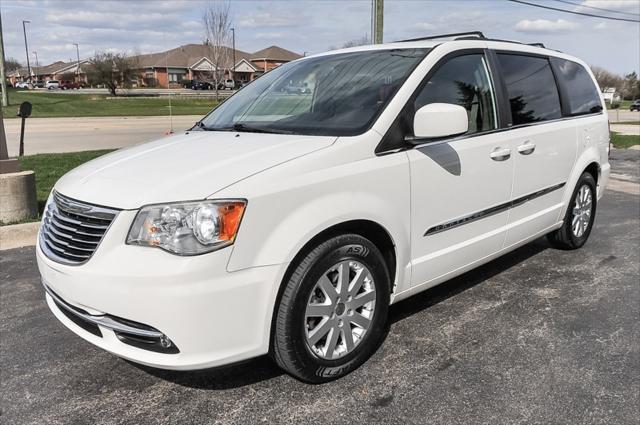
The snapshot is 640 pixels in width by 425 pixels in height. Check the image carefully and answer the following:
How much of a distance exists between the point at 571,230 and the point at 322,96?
2990mm

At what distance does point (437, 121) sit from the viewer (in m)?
3.04

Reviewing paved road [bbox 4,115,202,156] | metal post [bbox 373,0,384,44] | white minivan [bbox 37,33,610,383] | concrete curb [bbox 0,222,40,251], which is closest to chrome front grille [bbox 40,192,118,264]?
white minivan [bbox 37,33,610,383]

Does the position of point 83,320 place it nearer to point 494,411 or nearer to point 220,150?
point 220,150

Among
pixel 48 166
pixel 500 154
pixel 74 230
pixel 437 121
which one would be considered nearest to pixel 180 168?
pixel 74 230

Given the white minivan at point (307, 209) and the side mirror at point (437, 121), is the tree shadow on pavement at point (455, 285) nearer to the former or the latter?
→ the white minivan at point (307, 209)

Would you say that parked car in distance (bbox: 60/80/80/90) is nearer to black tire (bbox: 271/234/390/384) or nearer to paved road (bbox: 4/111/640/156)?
paved road (bbox: 4/111/640/156)

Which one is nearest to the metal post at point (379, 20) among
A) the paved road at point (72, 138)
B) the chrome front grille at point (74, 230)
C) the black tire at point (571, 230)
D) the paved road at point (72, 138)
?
the paved road at point (72, 138)

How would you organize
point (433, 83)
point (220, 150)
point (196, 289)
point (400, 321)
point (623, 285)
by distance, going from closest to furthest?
point (196, 289) → point (220, 150) → point (433, 83) → point (400, 321) → point (623, 285)

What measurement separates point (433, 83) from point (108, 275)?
2198 millimetres

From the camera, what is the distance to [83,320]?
→ 273cm

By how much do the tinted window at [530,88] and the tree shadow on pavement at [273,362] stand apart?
1365mm

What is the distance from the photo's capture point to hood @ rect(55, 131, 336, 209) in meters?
2.50

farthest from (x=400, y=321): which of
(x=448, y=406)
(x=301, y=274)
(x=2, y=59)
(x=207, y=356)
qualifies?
(x=2, y=59)

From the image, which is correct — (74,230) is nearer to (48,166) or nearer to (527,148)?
(527,148)
